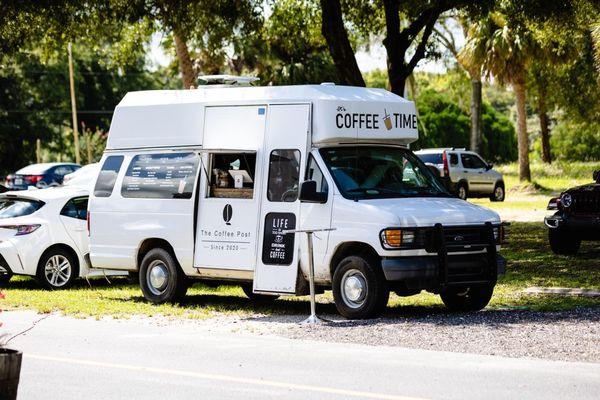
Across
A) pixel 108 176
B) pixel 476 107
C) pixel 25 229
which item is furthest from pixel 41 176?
pixel 108 176

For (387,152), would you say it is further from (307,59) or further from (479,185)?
(307,59)

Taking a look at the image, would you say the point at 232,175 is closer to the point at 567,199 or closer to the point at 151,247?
the point at 151,247

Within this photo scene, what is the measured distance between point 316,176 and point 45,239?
576 centimetres

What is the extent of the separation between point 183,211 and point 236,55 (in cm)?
3023

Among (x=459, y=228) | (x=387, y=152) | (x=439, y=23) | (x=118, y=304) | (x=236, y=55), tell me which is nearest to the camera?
(x=459, y=228)

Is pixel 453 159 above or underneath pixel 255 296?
above

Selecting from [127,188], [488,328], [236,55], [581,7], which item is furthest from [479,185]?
[488,328]

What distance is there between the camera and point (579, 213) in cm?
1969

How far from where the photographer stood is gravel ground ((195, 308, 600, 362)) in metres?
11.0

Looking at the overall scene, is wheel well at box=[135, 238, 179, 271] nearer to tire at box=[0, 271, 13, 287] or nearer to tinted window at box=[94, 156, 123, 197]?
tinted window at box=[94, 156, 123, 197]

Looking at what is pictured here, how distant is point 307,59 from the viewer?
45625 millimetres

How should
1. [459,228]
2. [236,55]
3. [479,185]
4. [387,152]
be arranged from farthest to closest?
[236,55] → [479,185] → [387,152] → [459,228]

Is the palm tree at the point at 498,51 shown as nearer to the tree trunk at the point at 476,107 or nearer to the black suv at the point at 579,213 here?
the tree trunk at the point at 476,107

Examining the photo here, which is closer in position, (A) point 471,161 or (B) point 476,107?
(A) point 471,161
